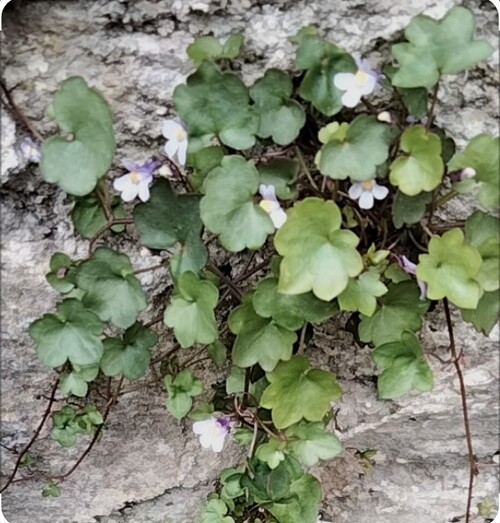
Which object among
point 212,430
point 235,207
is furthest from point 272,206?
point 212,430

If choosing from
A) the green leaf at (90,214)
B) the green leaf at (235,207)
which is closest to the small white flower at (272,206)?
the green leaf at (235,207)

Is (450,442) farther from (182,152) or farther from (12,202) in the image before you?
(12,202)

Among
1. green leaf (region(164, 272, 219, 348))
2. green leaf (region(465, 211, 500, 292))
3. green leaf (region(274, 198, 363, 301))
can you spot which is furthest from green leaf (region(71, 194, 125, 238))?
green leaf (region(465, 211, 500, 292))

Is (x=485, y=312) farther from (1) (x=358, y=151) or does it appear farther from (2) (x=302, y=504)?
(2) (x=302, y=504)

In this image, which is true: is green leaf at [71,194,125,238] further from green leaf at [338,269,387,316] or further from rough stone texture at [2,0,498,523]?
green leaf at [338,269,387,316]

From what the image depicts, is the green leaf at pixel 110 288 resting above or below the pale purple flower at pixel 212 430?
above

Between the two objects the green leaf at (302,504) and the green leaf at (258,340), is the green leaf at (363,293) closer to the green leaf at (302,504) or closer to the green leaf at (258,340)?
the green leaf at (258,340)
